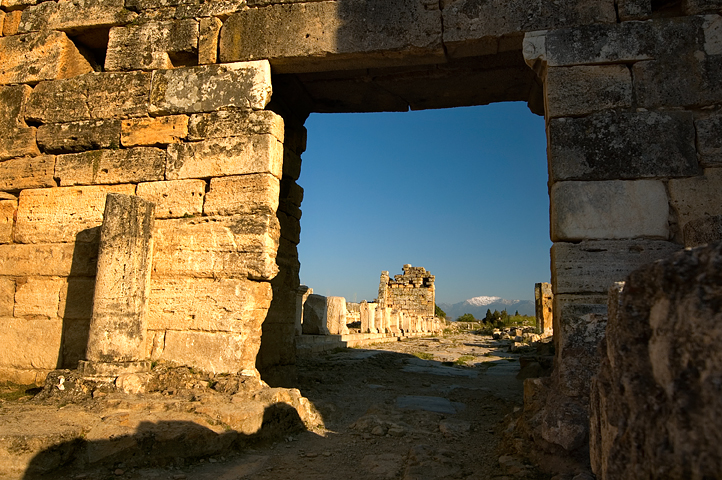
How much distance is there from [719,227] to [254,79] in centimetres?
433

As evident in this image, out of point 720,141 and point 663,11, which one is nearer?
point 720,141

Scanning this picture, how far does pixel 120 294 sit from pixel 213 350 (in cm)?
96

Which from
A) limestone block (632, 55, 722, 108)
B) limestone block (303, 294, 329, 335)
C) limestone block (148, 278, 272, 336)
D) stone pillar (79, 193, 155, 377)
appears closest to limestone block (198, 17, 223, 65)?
stone pillar (79, 193, 155, 377)

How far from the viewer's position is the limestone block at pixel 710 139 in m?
4.49

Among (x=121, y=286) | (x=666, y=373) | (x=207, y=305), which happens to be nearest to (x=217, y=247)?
(x=207, y=305)

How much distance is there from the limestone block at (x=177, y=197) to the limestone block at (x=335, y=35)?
4.62ft

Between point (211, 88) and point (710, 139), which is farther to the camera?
point (211, 88)

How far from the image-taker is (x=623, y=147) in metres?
4.58

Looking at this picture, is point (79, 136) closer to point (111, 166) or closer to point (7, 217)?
point (111, 166)

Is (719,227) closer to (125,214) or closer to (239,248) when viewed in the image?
(239,248)

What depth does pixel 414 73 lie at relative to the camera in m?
6.10

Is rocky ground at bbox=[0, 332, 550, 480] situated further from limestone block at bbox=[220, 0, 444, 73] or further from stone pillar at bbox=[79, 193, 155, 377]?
limestone block at bbox=[220, 0, 444, 73]

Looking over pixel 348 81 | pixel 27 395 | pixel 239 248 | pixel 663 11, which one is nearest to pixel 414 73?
pixel 348 81

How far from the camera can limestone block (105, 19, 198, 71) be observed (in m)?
5.63
